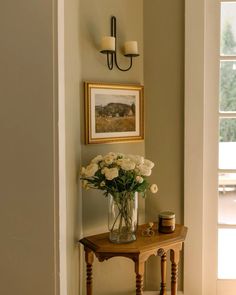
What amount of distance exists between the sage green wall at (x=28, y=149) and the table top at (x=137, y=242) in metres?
0.36

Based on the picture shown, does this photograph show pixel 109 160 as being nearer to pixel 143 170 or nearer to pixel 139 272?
pixel 143 170

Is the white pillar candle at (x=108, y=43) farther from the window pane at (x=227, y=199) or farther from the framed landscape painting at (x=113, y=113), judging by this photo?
the window pane at (x=227, y=199)

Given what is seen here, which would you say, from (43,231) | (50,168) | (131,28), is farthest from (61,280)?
(131,28)

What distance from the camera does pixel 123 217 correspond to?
176 centimetres

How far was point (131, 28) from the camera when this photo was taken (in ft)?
Answer: 6.70

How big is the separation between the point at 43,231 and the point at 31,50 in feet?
2.38

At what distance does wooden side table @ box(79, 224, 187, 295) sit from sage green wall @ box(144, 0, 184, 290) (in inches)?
9.7

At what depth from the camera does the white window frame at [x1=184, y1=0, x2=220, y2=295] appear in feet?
6.67

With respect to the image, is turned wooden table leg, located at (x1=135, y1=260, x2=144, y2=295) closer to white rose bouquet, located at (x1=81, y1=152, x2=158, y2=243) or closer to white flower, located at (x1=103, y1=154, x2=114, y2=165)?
white rose bouquet, located at (x1=81, y1=152, x2=158, y2=243)

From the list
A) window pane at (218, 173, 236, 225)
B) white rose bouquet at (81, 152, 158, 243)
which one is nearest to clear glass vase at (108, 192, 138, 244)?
white rose bouquet at (81, 152, 158, 243)

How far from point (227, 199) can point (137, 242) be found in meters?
0.72

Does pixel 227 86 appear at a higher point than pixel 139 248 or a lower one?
higher

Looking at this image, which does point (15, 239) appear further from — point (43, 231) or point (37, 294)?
point (37, 294)

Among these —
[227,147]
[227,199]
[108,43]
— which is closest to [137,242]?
[227,199]
